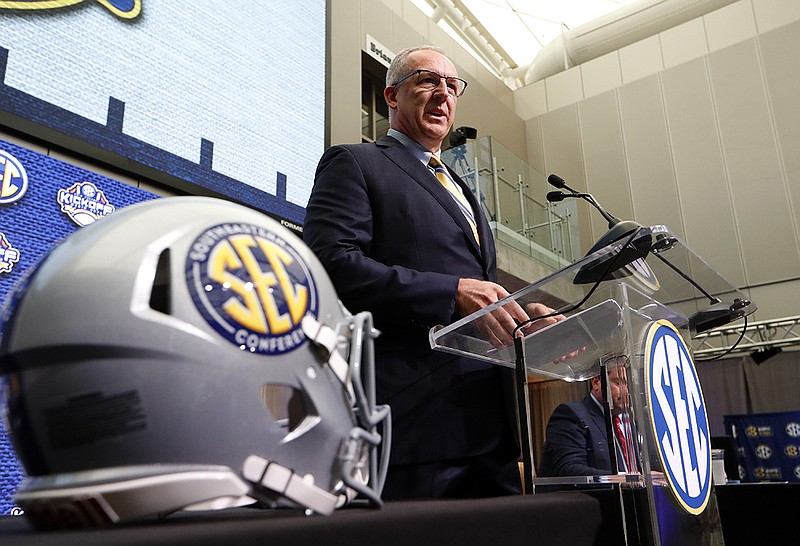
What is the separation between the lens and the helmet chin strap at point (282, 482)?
1.55 feet

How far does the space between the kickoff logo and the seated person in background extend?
4cm

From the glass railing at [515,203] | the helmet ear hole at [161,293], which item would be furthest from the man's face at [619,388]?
the glass railing at [515,203]

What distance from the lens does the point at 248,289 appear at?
0.51 metres

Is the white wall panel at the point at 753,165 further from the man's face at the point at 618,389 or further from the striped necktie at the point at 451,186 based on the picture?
the man's face at the point at 618,389

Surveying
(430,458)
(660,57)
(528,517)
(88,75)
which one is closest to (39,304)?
(528,517)

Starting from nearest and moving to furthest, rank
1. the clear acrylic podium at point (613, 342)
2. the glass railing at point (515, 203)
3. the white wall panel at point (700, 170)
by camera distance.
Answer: the clear acrylic podium at point (613, 342)
the glass railing at point (515, 203)
the white wall panel at point (700, 170)

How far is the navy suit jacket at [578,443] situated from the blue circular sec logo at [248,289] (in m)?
0.47

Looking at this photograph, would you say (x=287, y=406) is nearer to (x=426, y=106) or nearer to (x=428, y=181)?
(x=428, y=181)

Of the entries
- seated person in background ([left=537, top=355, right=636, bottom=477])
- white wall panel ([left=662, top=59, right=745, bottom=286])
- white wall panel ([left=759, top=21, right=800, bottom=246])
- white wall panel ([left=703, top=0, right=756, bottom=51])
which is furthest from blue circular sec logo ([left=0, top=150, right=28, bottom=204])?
white wall panel ([left=703, top=0, right=756, bottom=51])

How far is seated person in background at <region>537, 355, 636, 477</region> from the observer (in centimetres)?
82

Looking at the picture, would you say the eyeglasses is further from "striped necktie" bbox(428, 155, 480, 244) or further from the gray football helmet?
the gray football helmet

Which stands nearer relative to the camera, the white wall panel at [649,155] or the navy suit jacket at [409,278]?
the navy suit jacket at [409,278]

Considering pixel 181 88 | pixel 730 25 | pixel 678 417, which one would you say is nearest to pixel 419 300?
pixel 678 417

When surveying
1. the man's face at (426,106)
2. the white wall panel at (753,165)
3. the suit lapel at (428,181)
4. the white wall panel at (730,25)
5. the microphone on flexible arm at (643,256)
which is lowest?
the microphone on flexible arm at (643,256)
